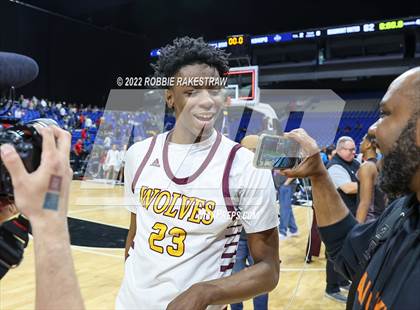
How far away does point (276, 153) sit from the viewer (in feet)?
4.11

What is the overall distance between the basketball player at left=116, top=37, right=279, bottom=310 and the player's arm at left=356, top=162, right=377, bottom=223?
1.95 meters

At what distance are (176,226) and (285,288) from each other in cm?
297

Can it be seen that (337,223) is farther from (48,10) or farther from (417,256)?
(48,10)

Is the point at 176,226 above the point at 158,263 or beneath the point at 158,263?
above

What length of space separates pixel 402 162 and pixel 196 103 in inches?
34.4

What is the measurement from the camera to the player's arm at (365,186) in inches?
126

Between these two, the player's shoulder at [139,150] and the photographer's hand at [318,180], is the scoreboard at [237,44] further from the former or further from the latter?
the photographer's hand at [318,180]

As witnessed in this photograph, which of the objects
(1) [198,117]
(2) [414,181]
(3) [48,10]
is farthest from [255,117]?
(2) [414,181]

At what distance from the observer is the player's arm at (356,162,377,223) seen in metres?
3.21

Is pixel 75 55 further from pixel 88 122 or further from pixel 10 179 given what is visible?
pixel 10 179

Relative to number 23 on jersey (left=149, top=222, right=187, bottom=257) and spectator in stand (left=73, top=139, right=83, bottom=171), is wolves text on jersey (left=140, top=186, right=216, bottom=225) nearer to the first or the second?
number 23 on jersey (left=149, top=222, right=187, bottom=257)

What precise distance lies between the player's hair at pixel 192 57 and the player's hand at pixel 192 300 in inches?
34.5

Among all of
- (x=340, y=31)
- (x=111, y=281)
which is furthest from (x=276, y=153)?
(x=340, y=31)

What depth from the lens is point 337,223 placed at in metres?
1.30
